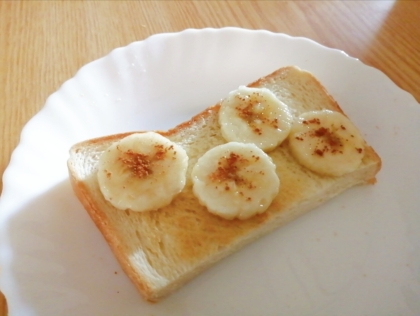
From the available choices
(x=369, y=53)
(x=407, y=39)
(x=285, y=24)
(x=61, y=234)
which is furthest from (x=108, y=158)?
(x=407, y=39)

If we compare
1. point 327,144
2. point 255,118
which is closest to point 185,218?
point 255,118

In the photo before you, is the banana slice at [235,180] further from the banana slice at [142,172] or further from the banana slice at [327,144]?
the banana slice at [327,144]

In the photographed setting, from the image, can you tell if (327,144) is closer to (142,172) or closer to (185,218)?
(185,218)

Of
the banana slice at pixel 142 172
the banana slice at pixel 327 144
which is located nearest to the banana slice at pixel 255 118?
the banana slice at pixel 327 144

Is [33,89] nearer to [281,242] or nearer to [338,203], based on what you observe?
[281,242]

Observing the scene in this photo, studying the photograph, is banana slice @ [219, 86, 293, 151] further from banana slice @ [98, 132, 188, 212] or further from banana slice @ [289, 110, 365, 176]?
banana slice @ [98, 132, 188, 212]
